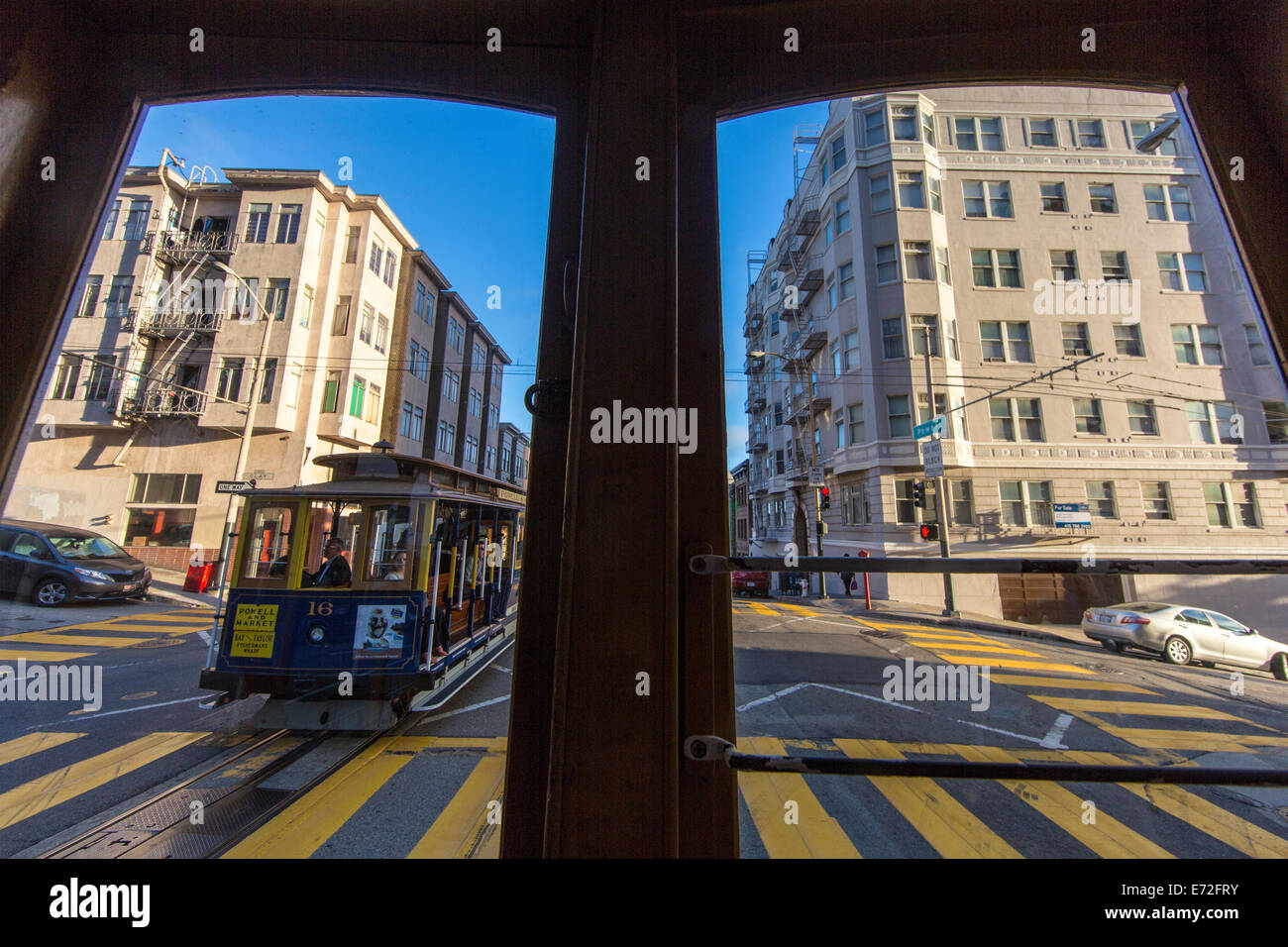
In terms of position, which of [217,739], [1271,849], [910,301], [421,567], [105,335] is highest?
[910,301]

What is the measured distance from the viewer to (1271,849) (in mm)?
932

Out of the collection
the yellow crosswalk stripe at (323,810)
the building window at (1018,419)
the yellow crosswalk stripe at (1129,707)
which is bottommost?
the yellow crosswalk stripe at (323,810)

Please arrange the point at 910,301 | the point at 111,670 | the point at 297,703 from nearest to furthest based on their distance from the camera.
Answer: the point at 910,301, the point at 111,670, the point at 297,703

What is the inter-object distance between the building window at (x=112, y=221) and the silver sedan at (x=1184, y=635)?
8.37 feet

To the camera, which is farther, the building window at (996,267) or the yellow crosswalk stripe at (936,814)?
the building window at (996,267)

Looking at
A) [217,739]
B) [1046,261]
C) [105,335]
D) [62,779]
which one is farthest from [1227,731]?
[217,739]

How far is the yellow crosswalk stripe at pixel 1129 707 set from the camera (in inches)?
45.4

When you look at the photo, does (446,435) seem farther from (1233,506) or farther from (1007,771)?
(1233,506)

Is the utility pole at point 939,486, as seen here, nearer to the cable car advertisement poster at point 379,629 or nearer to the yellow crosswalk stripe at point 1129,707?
the yellow crosswalk stripe at point 1129,707

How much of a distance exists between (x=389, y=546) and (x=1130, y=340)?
3.43m

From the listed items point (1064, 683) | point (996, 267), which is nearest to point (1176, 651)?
point (1064, 683)

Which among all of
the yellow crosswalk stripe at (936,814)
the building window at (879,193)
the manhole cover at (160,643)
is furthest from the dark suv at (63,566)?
the building window at (879,193)

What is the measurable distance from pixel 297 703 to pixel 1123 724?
371cm
